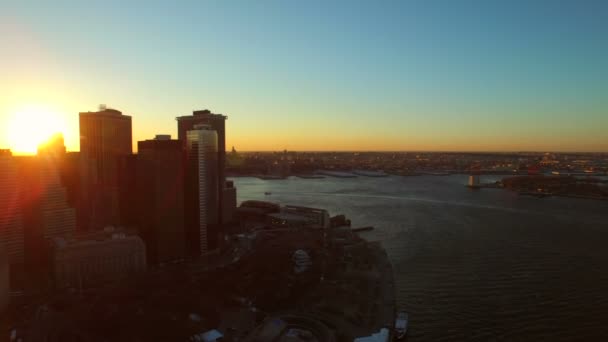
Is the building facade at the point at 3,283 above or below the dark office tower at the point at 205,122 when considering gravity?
below

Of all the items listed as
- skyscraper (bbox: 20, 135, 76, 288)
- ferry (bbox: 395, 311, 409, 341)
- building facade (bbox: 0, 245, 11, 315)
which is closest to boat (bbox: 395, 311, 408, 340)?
ferry (bbox: 395, 311, 409, 341)

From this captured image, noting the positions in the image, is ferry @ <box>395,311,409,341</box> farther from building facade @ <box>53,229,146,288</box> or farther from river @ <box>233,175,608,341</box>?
building facade @ <box>53,229,146,288</box>

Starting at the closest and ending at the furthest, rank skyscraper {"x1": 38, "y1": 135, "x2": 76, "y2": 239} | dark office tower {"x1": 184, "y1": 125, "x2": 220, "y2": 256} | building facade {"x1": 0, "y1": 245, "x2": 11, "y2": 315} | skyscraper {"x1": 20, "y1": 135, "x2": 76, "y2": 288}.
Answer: building facade {"x1": 0, "y1": 245, "x2": 11, "y2": 315} → skyscraper {"x1": 20, "y1": 135, "x2": 76, "y2": 288} → skyscraper {"x1": 38, "y1": 135, "x2": 76, "y2": 239} → dark office tower {"x1": 184, "y1": 125, "x2": 220, "y2": 256}

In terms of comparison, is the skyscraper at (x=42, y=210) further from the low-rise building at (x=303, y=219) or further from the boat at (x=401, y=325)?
the boat at (x=401, y=325)

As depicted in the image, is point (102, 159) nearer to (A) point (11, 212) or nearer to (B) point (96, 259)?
(A) point (11, 212)

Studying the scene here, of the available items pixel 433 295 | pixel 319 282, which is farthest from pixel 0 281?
pixel 433 295

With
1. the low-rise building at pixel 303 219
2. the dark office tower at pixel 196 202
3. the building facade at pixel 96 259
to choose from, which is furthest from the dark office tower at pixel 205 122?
the building facade at pixel 96 259
